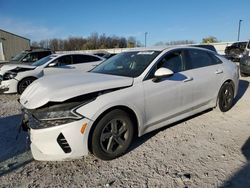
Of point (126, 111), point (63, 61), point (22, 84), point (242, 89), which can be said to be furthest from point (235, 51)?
point (126, 111)

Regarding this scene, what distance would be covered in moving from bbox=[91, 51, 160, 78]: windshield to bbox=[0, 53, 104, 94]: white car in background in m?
4.10

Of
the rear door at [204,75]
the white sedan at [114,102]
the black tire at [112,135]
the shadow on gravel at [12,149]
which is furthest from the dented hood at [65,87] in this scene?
the rear door at [204,75]

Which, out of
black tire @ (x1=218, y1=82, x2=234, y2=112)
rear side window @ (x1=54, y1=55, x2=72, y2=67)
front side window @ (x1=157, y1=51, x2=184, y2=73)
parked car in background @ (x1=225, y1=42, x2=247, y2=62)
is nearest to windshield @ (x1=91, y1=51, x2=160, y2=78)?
front side window @ (x1=157, y1=51, x2=184, y2=73)

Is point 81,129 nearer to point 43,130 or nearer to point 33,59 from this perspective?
point 43,130

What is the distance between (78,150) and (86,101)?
0.63 m

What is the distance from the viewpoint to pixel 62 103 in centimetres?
297

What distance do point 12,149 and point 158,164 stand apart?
2299 mm

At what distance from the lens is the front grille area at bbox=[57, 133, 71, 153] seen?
9.41 ft

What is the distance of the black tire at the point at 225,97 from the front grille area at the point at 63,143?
355 centimetres

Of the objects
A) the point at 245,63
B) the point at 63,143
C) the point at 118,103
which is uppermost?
the point at 245,63

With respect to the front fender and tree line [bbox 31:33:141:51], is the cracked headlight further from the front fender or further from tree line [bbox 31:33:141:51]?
tree line [bbox 31:33:141:51]

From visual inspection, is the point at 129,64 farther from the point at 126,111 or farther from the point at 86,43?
the point at 86,43

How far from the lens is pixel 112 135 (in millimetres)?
3250

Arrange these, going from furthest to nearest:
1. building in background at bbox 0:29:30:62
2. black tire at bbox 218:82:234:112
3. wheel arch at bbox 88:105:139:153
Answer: building in background at bbox 0:29:30:62 → black tire at bbox 218:82:234:112 → wheel arch at bbox 88:105:139:153
